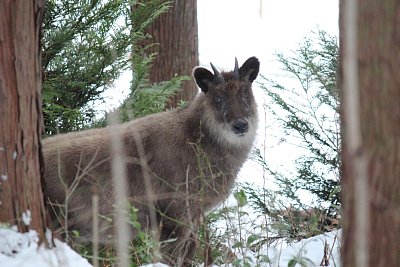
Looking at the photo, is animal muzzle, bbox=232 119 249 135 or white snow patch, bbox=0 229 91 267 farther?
animal muzzle, bbox=232 119 249 135

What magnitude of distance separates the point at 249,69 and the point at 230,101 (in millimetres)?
385

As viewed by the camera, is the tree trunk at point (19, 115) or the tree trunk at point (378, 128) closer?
the tree trunk at point (378, 128)

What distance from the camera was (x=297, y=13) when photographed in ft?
59.7

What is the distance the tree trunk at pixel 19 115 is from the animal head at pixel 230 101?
11.1 ft

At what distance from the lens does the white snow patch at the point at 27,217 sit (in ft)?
13.6

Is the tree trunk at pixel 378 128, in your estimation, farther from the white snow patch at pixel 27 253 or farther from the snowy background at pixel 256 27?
the snowy background at pixel 256 27

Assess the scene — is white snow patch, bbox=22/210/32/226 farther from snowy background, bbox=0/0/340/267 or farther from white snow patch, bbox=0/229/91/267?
snowy background, bbox=0/0/340/267

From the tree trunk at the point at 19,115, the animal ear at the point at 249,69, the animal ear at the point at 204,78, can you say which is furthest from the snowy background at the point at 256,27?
the tree trunk at the point at 19,115

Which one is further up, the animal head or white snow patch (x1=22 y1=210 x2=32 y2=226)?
the animal head

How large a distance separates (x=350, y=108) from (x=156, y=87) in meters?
6.67

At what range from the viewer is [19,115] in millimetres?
4176

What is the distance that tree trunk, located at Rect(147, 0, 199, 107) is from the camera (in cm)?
1079

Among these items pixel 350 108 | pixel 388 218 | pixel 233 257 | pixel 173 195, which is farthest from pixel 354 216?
pixel 173 195

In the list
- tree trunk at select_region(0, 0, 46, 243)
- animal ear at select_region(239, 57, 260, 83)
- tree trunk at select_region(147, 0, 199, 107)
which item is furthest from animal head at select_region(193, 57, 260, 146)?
tree trunk at select_region(0, 0, 46, 243)
